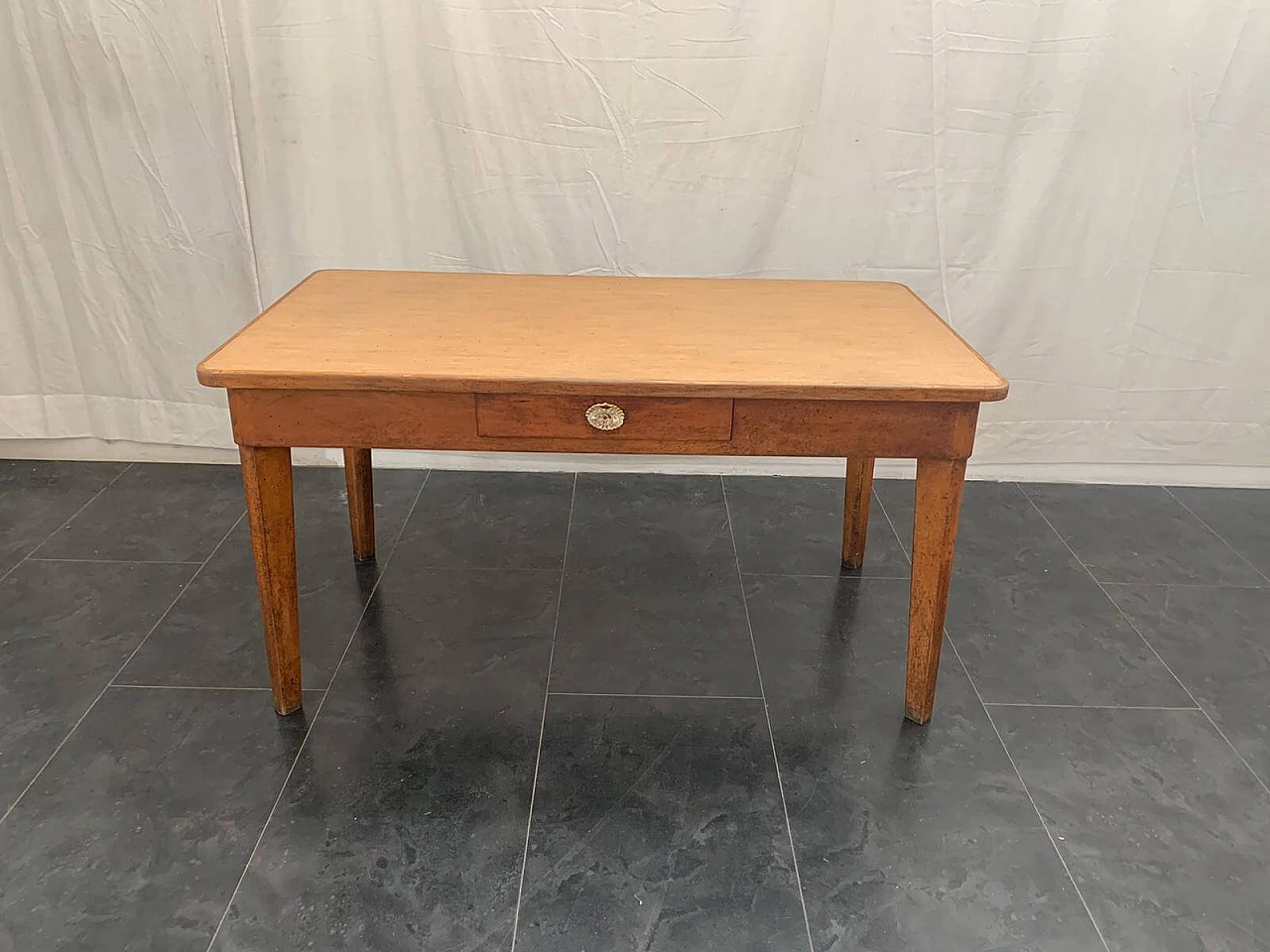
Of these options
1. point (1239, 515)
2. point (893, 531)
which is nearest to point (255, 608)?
point (893, 531)

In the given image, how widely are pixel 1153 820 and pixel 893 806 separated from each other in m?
0.43

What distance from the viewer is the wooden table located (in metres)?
1.45

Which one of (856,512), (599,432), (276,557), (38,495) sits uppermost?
(599,432)

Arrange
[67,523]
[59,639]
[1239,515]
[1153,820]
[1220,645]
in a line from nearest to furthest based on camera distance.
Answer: [1153,820] < [59,639] < [1220,645] < [67,523] < [1239,515]

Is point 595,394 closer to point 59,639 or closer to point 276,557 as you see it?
point 276,557

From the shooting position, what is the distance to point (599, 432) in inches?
59.2

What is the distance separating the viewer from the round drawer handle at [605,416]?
1479 mm

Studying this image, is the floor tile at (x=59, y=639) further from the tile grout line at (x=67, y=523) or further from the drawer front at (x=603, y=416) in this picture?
the drawer front at (x=603, y=416)

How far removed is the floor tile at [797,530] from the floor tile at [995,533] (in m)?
0.10

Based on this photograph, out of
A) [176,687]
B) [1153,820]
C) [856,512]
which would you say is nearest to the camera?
[1153,820]

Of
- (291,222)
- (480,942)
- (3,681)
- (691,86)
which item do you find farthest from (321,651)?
(691,86)

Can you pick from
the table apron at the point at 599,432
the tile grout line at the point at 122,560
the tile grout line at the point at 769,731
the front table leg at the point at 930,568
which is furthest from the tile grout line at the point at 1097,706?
the tile grout line at the point at 122,560

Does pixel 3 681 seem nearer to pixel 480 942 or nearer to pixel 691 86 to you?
pixel 480 942

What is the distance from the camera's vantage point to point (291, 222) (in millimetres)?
2463
